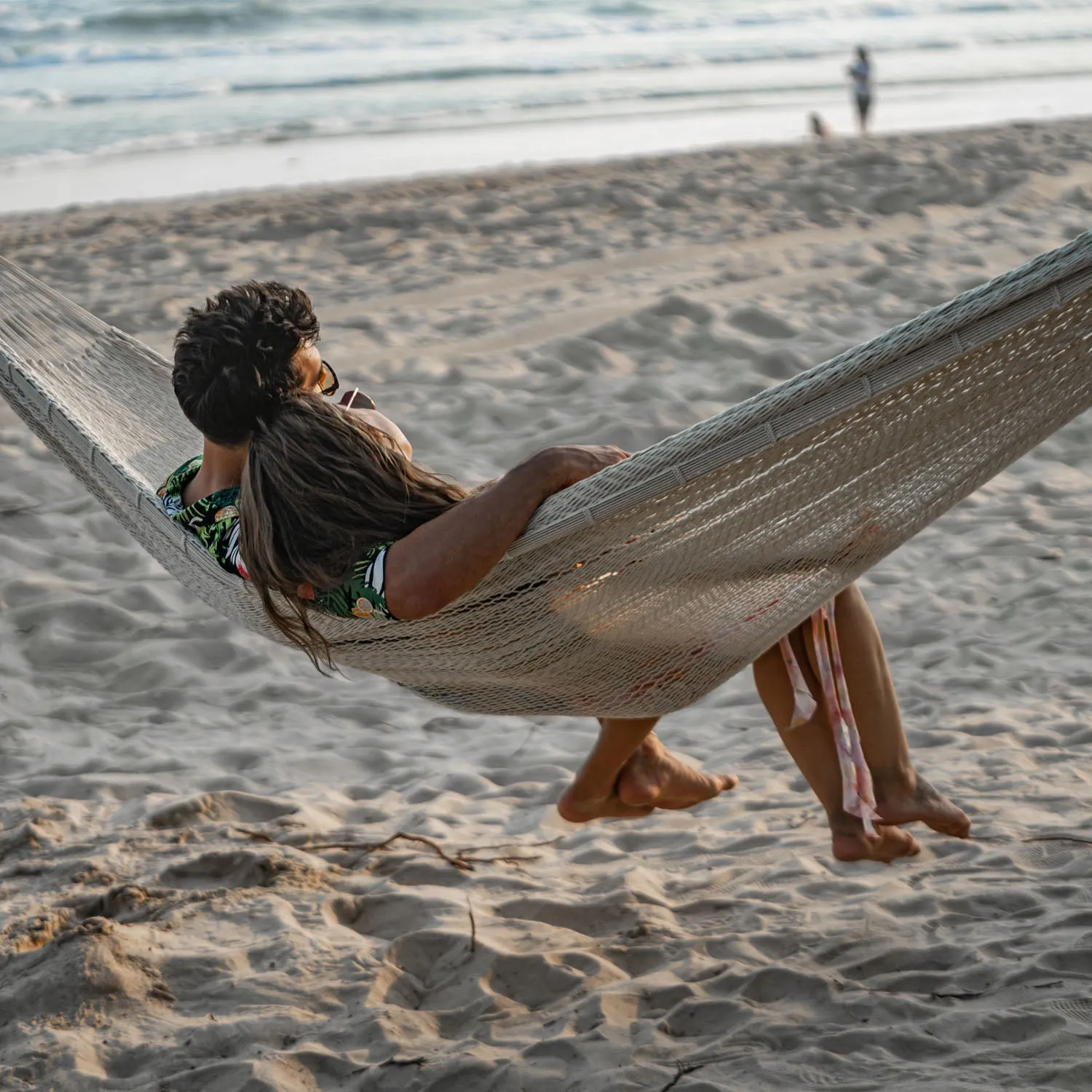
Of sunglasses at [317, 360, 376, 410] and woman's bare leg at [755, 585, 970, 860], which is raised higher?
sunglasses at [317, 360, 376, 410]

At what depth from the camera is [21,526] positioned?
333 cm

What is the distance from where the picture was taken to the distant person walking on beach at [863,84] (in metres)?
9.66

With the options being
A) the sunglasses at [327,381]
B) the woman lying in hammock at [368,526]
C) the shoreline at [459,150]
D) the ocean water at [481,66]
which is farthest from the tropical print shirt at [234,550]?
the ocean water at [481,66]

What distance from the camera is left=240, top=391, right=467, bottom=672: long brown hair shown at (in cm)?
151

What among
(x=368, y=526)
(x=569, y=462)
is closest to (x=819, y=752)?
(x=569, y=462)

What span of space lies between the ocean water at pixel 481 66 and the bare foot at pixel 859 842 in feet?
28.1

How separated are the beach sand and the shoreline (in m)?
3.84

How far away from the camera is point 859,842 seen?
175 cm

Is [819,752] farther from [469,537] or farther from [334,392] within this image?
[334,392]

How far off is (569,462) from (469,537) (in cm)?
15

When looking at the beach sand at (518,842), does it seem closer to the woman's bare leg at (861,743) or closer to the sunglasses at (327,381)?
the woman's bare leg at (861,743)

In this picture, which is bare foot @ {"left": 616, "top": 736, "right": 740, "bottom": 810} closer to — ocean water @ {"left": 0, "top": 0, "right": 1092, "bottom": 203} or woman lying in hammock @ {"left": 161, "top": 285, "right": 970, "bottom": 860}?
woman lying in hammock @ {"left": 161, "top": 285, "right": 970, "bottom": 860}

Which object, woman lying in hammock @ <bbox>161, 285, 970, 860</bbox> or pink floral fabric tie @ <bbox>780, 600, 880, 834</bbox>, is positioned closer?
woman lying in hammock @ <bbox>161, 285, 970, 860</bbox>

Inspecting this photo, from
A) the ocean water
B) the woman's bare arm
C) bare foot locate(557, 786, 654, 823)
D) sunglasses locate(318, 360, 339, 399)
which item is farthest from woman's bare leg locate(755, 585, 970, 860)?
the ocean water
